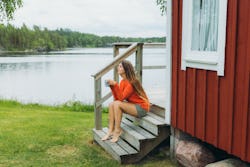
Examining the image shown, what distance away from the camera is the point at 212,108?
371 cm

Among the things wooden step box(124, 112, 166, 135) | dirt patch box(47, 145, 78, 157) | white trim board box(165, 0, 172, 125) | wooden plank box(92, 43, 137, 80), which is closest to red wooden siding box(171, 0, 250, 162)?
white trim board box(165, 0, 172, 125)

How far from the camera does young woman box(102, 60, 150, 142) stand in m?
4.90

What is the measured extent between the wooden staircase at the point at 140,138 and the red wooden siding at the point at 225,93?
381 mm

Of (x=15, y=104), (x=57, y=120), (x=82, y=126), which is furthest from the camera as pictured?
(x=15, y=104)

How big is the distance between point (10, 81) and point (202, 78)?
18.5 m

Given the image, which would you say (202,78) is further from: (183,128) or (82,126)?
(82,126)

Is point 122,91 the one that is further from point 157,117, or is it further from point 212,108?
point 212,108

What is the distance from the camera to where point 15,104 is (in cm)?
1155

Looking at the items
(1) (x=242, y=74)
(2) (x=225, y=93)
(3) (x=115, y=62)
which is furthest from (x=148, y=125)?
(1) (x=242, y=74)

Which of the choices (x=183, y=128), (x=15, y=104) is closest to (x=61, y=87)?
(x=15, y=104)

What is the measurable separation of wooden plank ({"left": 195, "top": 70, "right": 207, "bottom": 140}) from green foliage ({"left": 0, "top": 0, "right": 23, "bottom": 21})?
12802 millimetres

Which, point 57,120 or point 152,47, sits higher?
point 152,47

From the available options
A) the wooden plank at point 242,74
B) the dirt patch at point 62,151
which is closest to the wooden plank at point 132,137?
the dirt patch at point 62,151

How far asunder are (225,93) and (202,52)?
64 centimetres
